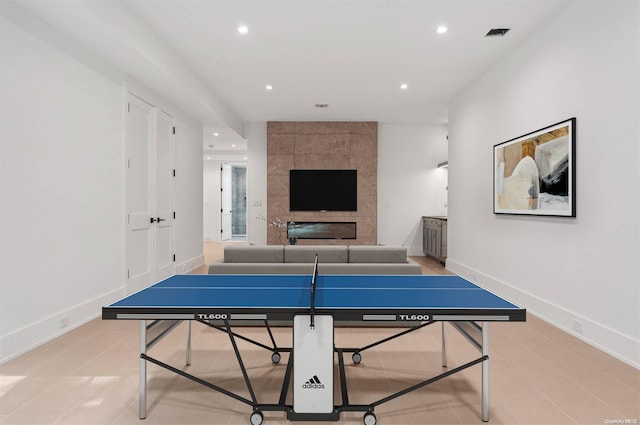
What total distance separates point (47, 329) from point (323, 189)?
5.93m

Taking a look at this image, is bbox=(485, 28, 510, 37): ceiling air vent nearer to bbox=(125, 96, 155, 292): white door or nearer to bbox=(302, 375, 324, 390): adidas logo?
bbox=(302, 375, 324, 390): adidas logo

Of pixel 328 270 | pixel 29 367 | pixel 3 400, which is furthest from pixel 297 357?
pixel 29 367

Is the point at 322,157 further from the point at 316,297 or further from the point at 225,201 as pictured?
the point at 316,297

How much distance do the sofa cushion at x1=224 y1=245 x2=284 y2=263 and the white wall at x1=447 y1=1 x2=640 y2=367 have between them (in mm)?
2756

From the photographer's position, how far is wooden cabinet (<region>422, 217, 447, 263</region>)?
6930 millimetres

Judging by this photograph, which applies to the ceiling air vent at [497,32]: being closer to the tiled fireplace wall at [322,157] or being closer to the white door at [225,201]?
the tiled fireplace wall at [322,157]

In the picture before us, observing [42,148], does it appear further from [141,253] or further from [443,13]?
[443,13]

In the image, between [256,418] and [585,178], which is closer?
[256,418]

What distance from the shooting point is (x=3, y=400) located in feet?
7.01

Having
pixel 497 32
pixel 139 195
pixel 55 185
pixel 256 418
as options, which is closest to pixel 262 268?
pixel 256 418

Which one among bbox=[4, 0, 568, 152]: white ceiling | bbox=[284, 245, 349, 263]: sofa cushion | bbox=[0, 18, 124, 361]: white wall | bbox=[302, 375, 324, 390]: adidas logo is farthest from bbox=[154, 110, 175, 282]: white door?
bbox=[302, 375, 324, 390]: adidas logo

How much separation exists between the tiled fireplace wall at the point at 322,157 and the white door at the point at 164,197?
9.35 feet

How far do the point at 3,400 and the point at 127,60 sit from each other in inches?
132

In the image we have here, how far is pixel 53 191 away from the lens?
3.19 metres
